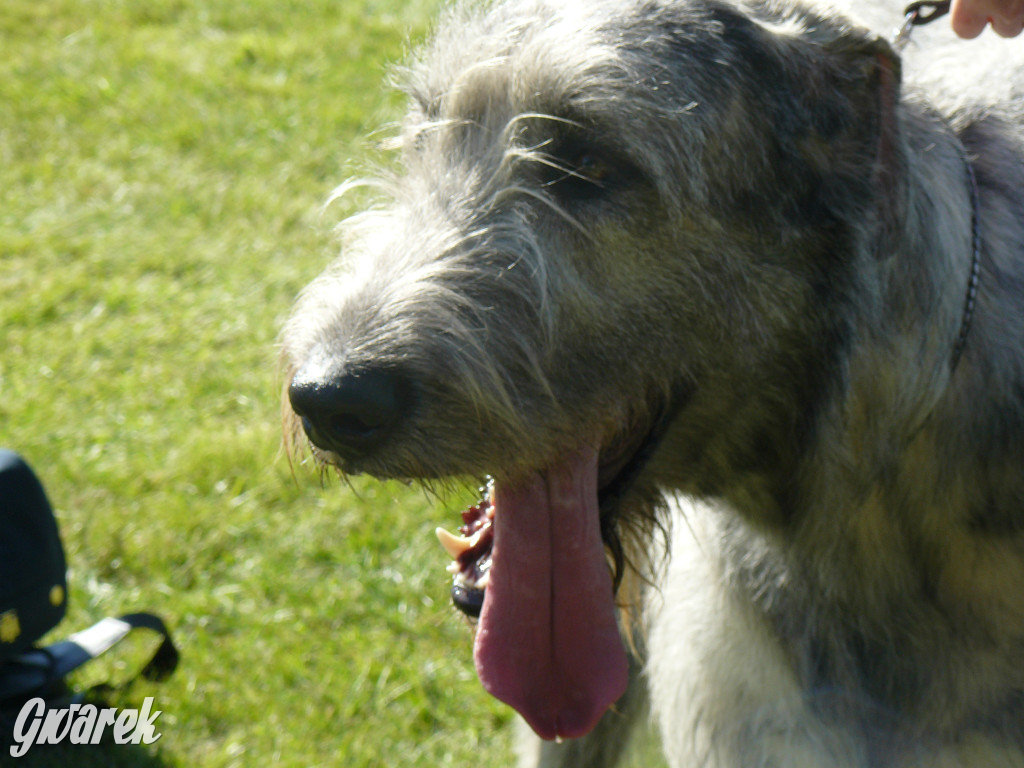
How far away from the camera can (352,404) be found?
7.70 ft

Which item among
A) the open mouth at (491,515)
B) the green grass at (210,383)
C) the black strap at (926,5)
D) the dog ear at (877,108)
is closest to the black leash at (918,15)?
the black strap at (926,5)

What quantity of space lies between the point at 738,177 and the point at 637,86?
300 mm

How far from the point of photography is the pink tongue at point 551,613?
9.21 ft

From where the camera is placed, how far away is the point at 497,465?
2.55 metres

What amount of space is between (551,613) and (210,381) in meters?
3.73

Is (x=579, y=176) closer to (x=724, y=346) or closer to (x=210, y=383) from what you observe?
(x=724, y=346)

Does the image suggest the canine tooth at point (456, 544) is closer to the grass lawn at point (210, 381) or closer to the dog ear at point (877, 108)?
the grass lawn at point (210, 381)

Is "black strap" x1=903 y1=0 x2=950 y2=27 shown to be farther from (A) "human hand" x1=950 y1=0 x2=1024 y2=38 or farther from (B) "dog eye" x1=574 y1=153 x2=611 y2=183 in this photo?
(B) "dog eye" x1=574 y1=153 x2=611 y2=183

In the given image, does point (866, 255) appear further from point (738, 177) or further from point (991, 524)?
point (991, 524)

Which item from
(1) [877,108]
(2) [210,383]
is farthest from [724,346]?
(2) [210,383]

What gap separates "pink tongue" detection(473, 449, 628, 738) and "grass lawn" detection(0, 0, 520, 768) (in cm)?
141

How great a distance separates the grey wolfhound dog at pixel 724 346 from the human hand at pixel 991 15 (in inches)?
4.8

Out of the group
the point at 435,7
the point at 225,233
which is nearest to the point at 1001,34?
the point at 225,233

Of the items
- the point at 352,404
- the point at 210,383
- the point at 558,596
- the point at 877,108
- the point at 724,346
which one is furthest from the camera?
the point at 210,383
